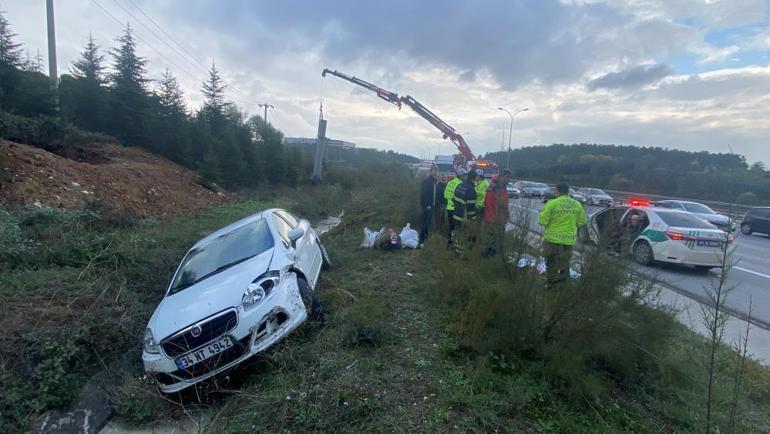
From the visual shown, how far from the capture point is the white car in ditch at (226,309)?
11.9 ft

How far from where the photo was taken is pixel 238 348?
12.1 feet

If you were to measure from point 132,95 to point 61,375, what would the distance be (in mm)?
18768

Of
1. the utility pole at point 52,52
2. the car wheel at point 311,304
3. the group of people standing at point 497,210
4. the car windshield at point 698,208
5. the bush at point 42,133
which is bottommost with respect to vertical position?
the car wheel at point 311,304

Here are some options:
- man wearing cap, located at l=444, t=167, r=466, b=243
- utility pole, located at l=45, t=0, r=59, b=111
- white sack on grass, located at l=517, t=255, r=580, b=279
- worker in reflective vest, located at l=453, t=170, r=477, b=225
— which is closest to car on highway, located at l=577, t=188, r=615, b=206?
worker in reflective vest, located at l=453, t=170, r=477, b=225

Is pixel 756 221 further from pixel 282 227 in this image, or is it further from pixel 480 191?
pixel 282 227

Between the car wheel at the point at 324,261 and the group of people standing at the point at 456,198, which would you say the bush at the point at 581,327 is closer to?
the group of people standing at the point at 456,198

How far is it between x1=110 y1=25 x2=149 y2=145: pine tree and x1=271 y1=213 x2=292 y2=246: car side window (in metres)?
16.6

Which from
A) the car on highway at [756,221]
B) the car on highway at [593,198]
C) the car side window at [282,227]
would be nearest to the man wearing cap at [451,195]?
the car on highway at [593,198]

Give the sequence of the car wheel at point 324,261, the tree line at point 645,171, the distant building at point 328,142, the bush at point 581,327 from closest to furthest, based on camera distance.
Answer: the bush at point 581,327
the car wheel at point 324,261
the tree line at point 645,171
the distant building at point 328,142

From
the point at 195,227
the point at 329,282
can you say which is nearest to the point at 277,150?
the point at 195,227

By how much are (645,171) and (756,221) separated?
29.7 metres

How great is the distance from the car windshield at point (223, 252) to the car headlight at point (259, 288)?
23.9 inches

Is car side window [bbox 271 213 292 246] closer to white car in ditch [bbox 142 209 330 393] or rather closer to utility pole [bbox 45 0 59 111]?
white car in ditch [bbox 142 209 330 393]

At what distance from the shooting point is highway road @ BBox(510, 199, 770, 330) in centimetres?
451
